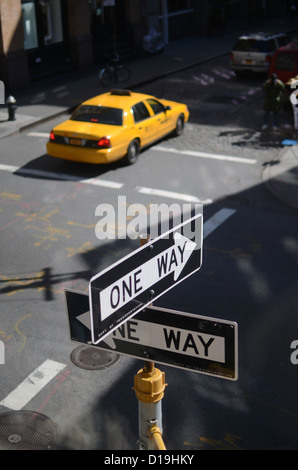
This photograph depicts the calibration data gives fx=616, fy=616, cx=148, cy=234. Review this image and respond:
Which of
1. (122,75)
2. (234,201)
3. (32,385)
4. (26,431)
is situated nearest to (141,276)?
(26,431)

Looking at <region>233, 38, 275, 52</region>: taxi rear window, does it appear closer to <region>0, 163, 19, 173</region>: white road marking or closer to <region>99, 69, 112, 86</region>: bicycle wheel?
<region>99, 69, 112, 86</region>: bicycle wheel

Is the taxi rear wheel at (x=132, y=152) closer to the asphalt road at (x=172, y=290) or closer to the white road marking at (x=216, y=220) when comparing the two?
the asphalt road at (x=172, y=290)

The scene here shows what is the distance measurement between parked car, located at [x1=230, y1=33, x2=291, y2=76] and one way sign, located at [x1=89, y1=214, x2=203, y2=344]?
940 inches

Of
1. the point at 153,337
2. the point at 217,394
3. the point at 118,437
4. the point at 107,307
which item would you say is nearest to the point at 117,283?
the point at 107,307

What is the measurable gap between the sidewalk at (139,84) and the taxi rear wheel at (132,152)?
140 inches

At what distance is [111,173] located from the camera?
53.0ft

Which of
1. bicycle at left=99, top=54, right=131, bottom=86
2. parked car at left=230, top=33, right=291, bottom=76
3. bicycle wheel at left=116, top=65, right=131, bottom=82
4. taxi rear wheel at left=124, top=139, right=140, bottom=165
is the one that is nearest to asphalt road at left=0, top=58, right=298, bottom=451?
taxi rear wheel at left=124, top=139, right=140, bottom=165

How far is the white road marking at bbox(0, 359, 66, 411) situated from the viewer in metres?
7.70

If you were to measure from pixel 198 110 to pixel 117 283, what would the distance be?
19.2 meters

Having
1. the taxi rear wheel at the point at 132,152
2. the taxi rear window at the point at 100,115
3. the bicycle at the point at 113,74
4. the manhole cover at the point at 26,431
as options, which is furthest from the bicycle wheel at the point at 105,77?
the manhole cover at the point at 26,431

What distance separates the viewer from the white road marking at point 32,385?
7695 mm

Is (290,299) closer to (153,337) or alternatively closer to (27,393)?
(27,393)

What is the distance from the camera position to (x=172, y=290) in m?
10.4

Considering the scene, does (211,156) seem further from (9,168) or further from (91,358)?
(91,358)
